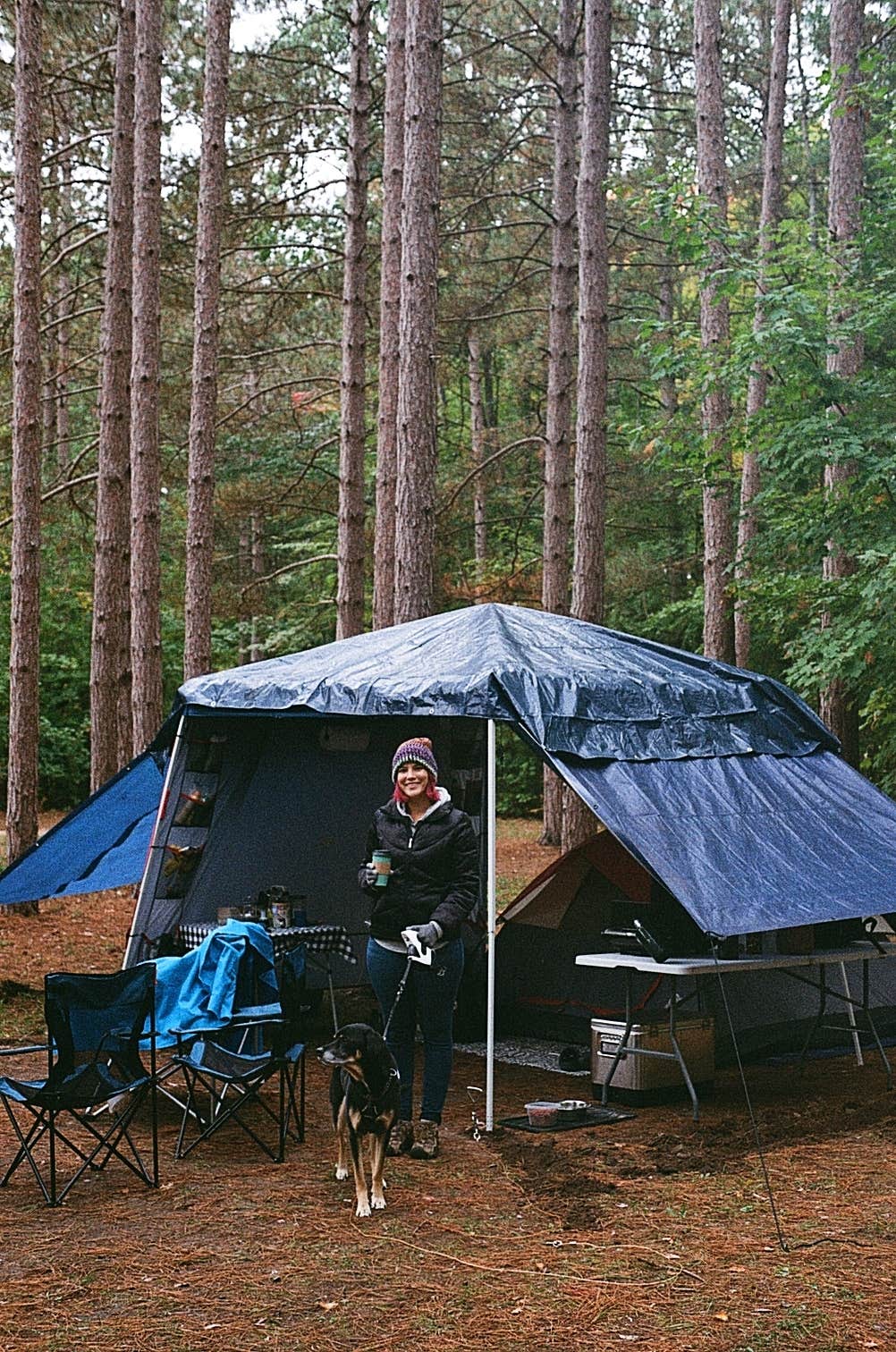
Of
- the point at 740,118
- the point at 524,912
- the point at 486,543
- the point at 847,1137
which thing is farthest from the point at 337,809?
the point at 740,118

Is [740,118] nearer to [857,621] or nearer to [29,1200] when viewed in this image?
[857,621]

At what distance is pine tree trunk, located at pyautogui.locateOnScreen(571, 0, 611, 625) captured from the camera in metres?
13.0

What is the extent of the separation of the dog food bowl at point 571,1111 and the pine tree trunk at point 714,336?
6.32 metres

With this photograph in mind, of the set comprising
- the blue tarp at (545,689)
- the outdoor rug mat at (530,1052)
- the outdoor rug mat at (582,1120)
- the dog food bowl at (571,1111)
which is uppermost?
the blue tarp at (545,689)

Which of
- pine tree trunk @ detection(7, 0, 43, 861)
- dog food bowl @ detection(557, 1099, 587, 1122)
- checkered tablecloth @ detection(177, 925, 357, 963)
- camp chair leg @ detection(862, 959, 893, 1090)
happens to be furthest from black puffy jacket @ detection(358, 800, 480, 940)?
pine tree trunk @ detection(7, 0, 43, 861)

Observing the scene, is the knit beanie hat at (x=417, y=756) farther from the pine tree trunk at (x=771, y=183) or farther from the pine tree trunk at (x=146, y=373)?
the pine tree trunk at (x=771, y=183)

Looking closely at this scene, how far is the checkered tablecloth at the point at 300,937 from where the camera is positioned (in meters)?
7.24

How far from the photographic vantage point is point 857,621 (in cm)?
1077

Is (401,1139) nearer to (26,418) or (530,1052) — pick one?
(530,1052)

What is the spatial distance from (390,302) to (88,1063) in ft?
31.1

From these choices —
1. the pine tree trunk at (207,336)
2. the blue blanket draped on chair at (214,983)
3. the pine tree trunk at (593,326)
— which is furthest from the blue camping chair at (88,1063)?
the pine tree trunk at (593,326)

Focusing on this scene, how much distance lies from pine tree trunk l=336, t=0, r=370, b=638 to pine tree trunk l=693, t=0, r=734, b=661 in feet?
10.3

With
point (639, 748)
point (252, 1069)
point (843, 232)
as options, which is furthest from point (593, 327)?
point (252, 1069)

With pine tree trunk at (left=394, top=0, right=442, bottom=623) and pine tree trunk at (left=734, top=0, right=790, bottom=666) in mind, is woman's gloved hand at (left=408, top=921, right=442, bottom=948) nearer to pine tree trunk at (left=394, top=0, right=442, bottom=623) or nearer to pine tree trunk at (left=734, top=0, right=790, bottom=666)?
pine tree trunk at (left=394, top=0, right=442, bottom=623)
